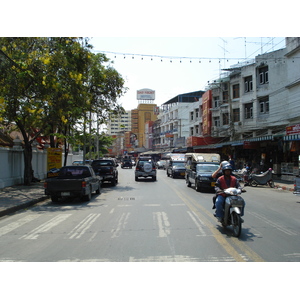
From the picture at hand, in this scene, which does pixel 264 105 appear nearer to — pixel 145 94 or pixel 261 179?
pixel 261 179

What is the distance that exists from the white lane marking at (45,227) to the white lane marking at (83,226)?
74 cm

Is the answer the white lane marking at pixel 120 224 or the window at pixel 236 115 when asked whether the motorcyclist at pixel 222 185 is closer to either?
the white lane marking at pixel 120 224

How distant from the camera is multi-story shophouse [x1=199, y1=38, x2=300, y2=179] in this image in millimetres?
25609

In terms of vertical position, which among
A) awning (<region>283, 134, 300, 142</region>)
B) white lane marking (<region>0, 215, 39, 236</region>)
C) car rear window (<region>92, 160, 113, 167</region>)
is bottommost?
white lane marking (<region>0, 215, 39, 236</region>)

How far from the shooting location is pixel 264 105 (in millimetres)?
31734

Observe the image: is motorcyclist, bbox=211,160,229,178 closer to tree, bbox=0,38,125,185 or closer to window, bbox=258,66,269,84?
tree, bbox=0,38,125,185

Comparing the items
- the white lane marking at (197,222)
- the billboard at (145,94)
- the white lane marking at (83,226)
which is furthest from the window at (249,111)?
the billboard at (145,94)

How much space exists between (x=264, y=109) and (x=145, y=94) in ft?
273

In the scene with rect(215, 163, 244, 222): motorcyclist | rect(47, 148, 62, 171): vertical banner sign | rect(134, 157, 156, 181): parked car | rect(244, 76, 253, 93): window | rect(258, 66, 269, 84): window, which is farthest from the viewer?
rect(244, 76, 253, 93): window

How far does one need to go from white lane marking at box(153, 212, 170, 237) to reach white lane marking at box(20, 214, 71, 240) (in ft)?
9.65

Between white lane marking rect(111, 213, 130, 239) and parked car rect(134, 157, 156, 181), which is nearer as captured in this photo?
white lane marking rect(111, 213, 130, 239)

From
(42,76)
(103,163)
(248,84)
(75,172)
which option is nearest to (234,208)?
(75,172)

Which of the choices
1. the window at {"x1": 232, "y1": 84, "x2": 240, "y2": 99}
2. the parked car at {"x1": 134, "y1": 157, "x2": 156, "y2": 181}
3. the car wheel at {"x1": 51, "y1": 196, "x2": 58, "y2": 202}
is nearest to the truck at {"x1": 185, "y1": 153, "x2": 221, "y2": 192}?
the parked car at {"x1": 134, "y1": 157, "x2": 156, "y2": 181}

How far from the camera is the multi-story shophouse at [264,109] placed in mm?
25609
